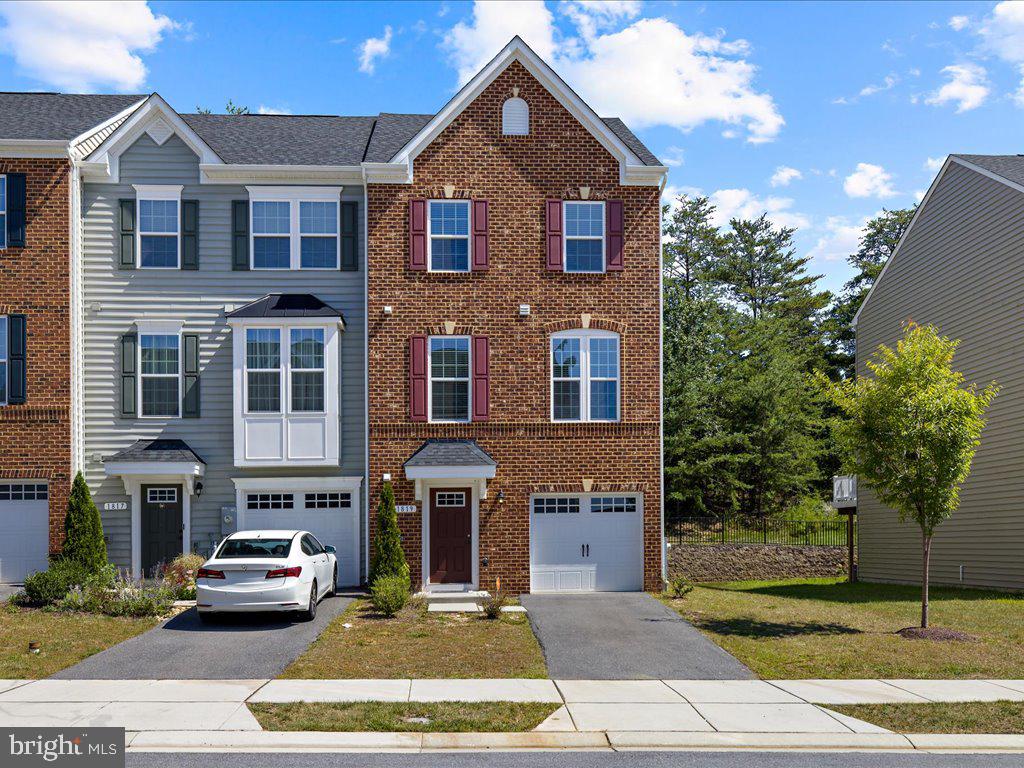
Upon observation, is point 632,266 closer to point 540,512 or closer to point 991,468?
point 540,512

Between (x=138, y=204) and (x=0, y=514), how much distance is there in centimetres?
761

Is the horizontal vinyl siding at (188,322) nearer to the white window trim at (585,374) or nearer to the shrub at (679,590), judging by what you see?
the white window trim at (585,374)

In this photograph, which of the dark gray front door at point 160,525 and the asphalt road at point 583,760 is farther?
the dark gray front door at point 160,525

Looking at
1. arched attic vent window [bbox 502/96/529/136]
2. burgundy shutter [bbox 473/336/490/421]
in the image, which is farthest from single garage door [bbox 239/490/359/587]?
arched attic vent window [bbox 502/96/529/136]

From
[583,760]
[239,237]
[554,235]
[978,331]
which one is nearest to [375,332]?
[239,237]

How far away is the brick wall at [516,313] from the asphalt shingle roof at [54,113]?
7.37 meters

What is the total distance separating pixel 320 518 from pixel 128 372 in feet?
18.0

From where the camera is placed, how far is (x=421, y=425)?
2072 cm

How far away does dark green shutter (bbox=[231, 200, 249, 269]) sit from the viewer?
832 inches

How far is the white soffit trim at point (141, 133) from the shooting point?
2066cm

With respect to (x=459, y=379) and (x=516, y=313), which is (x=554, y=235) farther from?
(x=459, y=379)

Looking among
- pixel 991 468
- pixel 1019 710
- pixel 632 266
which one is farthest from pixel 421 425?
pixel 991 468

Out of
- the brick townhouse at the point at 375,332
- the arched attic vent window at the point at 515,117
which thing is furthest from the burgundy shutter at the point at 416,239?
the arched attic vent window at the point at 515,117

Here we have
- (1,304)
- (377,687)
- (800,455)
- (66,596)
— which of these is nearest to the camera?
(377,687)
